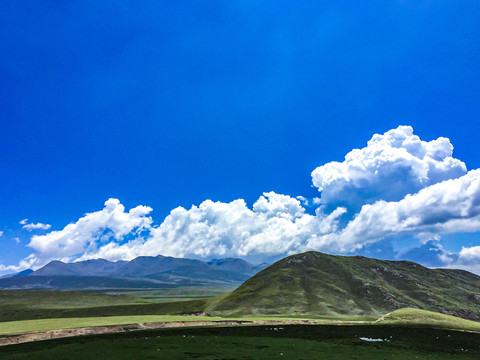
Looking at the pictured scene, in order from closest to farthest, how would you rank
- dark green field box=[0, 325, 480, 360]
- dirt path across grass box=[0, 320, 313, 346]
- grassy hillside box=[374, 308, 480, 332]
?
dark green field box=[0, 325, 480, 360] < dirt path across grass box=[0, 320, 313, 346] < grassy hillside box=[374, 308, 480, 332]

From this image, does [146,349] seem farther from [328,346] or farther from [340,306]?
[340,306]

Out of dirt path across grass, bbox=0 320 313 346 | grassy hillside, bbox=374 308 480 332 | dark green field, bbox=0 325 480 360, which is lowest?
grassy hillside, bbox=374 308 480 332

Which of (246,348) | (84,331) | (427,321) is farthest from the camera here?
(427,321)

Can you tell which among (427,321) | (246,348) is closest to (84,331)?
(246,348)

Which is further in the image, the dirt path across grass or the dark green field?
the dirt path across grass

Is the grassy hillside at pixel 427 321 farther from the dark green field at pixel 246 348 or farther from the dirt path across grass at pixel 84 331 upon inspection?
the dirt path across grass at pixel 84 331

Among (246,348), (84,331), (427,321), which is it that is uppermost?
(246,348)

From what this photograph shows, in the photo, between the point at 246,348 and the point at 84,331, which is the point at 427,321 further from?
the point at 84,331

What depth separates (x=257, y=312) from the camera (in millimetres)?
167125

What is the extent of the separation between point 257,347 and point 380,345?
2577 centimetres

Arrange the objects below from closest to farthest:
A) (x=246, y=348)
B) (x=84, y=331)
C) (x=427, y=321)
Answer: (x=246, y=348)
(x=84, y=331)
(x=427, y=321)

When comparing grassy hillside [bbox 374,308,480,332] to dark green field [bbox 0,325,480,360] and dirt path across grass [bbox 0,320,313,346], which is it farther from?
dirt path across grass [bbox 0,320,313,346]

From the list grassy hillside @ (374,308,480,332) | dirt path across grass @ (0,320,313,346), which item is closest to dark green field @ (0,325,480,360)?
dirt path across grass @ (0,320,313,346)

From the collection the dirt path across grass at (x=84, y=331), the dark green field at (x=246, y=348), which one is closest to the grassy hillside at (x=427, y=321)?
the dark green field at (x=246, y=348)
